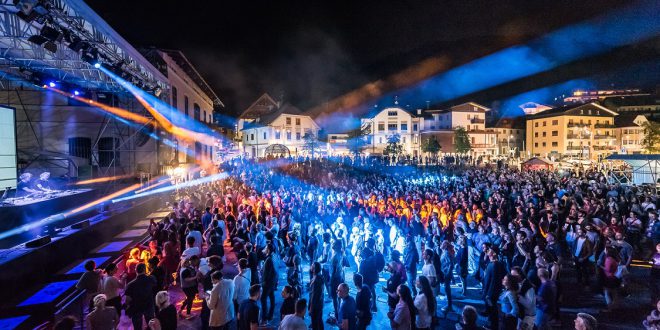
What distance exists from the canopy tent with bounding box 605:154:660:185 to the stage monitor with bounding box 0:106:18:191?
25.7m

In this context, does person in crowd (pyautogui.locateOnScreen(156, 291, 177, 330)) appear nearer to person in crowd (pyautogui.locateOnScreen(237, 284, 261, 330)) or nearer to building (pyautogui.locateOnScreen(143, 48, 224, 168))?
person in crowd (pyautogui.locateOnScreen(237, 284, 261, 330))

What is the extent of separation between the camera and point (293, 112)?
148 ft

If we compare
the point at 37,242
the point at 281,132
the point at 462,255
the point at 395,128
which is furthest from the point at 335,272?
the point at 395,128

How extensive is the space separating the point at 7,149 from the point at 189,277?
8847mm

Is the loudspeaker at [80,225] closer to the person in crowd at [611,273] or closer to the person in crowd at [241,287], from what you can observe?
the person in crowd at [241,287]

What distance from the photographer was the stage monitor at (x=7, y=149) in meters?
10.1

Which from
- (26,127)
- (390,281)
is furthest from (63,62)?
(390,281)

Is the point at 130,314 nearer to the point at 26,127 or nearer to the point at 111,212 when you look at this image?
the point at 111,212

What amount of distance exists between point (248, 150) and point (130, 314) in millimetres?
42968

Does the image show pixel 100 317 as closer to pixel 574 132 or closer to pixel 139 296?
pixel 139 296

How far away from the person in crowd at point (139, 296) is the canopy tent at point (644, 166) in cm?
2223

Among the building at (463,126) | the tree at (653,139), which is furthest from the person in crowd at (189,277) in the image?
the building at (463,126)

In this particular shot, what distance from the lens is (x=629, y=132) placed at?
49188mm

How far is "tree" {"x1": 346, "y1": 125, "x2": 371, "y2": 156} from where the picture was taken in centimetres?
4381
